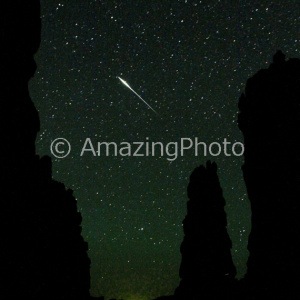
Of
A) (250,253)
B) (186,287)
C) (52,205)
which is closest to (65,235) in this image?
(52,205)

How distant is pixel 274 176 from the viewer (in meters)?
17.8

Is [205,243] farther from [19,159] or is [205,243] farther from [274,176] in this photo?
[19,159]

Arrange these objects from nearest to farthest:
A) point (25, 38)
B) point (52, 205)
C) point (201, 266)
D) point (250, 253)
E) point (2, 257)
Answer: point (2, 257), point (25, 38), point (250, 253), point (52, 205), point (201, 266)

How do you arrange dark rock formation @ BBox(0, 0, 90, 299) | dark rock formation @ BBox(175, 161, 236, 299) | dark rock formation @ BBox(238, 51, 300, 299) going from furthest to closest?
dark rock formation @ BBox(175, 161, 236, 299) < dark rock formation @ BBox(238, 51, 300, 299) < dark rock formation @ BBox(0, 0, 90, 299)

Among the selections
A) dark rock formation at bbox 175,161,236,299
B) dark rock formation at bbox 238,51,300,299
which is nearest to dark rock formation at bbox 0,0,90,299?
dark rock formation at bbox 238,51,300,299

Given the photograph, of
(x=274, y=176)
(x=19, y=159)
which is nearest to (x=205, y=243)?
(x=274, y=176)

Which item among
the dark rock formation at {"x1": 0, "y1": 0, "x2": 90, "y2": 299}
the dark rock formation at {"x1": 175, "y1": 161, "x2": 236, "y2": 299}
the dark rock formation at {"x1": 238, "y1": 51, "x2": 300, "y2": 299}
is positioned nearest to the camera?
the dark rock formation at {"x1": 0, "y1": 0, "x2": 90, "y2": 299}

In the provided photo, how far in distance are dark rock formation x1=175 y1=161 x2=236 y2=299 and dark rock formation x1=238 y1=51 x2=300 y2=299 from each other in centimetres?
1123

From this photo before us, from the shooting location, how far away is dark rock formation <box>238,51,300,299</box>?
55.6ft

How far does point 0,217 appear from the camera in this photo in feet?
38.1

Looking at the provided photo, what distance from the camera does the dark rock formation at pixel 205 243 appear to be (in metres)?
29.2

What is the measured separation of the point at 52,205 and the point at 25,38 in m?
16.2

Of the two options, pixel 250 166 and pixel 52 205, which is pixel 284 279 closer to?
pixel 250 166

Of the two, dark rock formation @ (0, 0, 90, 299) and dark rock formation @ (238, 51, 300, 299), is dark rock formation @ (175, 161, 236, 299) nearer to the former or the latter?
dark rock formation @ (238, 51, 300, 299)
